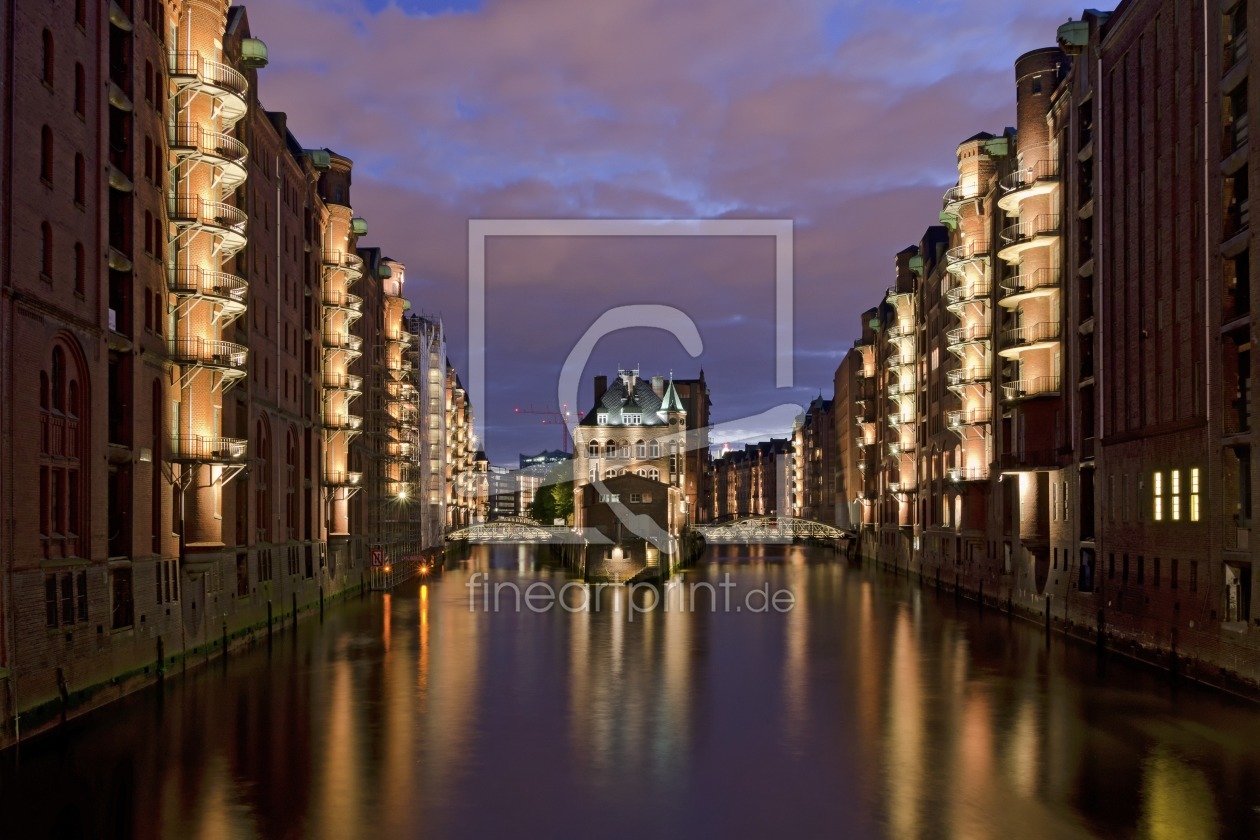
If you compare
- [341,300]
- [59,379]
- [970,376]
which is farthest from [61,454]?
[970,376]

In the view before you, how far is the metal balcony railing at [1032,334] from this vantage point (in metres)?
58.2

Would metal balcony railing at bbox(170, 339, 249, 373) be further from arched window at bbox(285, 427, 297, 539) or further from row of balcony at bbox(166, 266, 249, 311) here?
arched window at bbox(285, 427, 297, 539)

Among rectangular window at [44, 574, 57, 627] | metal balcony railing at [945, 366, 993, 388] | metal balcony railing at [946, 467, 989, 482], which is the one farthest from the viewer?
metal balcony railing at [946, 467, 989, 482]

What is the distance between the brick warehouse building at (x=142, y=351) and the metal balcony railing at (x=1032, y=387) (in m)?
35.7

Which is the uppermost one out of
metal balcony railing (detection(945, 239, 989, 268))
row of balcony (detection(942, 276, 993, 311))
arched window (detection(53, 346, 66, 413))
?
metal balcony railing (detection(945, 239, 989, 268))

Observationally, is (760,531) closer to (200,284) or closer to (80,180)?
(200,284)

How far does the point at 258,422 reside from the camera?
55125 mm

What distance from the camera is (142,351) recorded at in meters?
39.3

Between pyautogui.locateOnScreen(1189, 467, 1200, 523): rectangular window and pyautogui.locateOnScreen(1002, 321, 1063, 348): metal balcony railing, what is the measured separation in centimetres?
1806

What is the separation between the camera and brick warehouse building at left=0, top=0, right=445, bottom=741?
30609 mm

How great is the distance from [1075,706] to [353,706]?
2176 cm

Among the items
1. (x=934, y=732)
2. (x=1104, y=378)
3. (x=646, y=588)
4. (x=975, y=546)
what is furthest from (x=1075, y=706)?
(x=646, y=588)

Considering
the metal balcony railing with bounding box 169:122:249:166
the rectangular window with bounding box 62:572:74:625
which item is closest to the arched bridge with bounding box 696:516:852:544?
the metal balcony railing with bounding box 169:122:249:166

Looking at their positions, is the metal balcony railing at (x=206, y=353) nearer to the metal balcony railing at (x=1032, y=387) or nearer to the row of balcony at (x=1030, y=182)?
the metal balcony railing at (x=1032, y=387)
